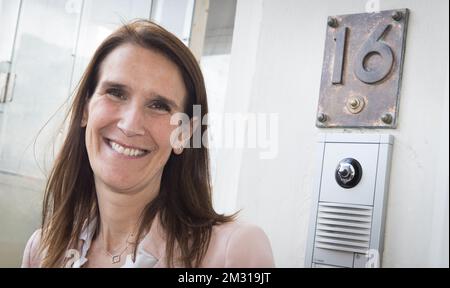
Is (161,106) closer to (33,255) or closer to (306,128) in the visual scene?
(306,128)

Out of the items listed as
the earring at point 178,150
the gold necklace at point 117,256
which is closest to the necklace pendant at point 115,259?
the gold necklace at point 117,256

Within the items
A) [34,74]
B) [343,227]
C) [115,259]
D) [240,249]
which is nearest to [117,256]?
[115,259]

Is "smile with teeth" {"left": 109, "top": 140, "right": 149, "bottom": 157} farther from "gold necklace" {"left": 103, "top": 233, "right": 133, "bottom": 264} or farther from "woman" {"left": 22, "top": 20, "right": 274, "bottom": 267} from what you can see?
"gold necklace" {"left": 103, "top": 233, "right": 133, "bottom": 264}

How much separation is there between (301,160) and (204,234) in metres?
0.29

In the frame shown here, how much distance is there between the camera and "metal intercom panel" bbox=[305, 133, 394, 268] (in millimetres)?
1016

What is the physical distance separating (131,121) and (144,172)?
122 millimetres

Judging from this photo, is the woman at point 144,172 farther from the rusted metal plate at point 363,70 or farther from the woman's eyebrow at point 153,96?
the rusted metal plate at point 363,70

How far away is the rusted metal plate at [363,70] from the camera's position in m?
1.03

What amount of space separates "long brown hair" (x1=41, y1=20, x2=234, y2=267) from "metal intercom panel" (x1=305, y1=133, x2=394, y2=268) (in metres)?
0.22

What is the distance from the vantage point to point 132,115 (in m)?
1.03

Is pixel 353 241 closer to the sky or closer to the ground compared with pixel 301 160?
closer to the ground

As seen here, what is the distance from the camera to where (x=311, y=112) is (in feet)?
3.67

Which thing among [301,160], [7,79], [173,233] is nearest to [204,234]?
[173,233]

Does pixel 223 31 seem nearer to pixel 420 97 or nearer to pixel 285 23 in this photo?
pixel 285 23
